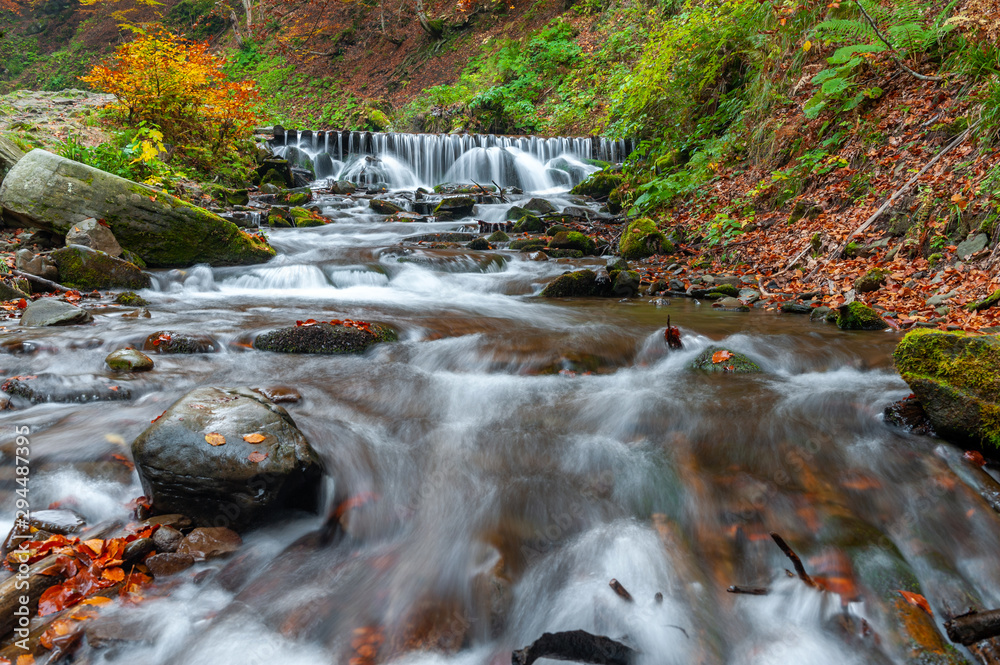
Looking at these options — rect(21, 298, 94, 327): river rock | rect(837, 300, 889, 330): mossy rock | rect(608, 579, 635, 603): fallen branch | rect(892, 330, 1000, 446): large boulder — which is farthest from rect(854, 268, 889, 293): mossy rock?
rect(21, 298, 94, 327): river rock

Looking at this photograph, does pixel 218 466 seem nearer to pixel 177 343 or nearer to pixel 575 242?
pixel 177 343

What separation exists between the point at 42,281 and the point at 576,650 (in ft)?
24.7

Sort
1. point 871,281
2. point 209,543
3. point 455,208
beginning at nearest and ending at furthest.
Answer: point 209,543, point 871,281, point 455,208

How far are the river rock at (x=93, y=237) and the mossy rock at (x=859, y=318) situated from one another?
9097 mm

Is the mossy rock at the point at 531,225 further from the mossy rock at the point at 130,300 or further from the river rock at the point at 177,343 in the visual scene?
the river rock at the point at 177,343

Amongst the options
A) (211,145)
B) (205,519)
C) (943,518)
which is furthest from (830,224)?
(211,145)

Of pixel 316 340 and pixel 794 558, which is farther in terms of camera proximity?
pixel 316 340

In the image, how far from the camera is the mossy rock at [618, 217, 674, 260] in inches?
333

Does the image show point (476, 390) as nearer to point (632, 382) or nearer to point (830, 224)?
point (632, 382)

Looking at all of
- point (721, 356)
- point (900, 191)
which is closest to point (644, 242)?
point (900, 191)

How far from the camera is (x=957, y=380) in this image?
2732mm

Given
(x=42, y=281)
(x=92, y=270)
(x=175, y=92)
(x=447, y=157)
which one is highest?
(x=175, y=92)

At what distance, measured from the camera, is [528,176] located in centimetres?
1579

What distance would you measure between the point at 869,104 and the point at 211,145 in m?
13.2
